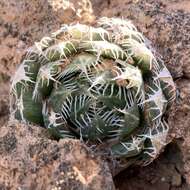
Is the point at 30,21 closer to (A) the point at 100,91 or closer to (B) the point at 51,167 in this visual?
(A) the point at 100,91

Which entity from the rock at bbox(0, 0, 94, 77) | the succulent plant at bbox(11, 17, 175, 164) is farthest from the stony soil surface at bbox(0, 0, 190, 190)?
the succulent plant at bbox(11, 17, 175, 164)

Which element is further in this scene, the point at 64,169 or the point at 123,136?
the point at 123,136

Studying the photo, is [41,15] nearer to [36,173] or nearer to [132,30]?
[132,30]

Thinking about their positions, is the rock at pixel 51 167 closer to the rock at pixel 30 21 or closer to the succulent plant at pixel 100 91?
the succulent plant at pixel 100 91

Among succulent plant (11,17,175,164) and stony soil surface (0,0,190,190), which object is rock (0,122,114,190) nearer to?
stony soil surface (0,0,190,190)

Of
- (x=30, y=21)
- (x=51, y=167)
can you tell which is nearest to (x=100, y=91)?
(x=51, y=167)

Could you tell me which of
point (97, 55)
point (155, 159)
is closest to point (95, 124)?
point (97, 55)
